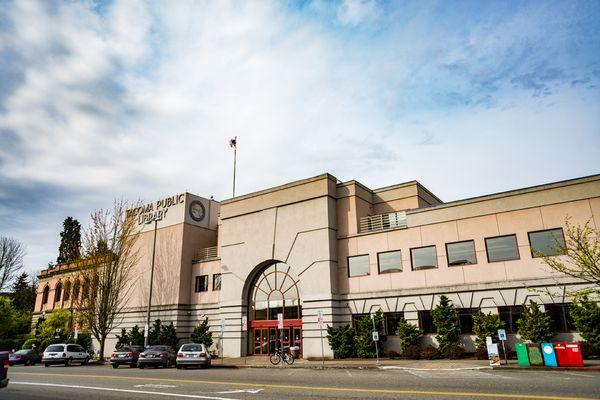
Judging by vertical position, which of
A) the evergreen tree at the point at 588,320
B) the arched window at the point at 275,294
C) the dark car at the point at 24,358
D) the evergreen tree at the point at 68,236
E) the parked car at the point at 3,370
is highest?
the evergreen tree at the point at 68,236

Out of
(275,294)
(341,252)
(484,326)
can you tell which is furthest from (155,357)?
(484,326)

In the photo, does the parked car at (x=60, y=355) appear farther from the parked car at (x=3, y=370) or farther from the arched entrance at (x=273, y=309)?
the parked car at (x=3, y=370)

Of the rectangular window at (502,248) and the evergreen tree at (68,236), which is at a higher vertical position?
the evergreen tree at (68,236)

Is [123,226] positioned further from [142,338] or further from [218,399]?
[218,399]

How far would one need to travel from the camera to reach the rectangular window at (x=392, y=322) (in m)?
28.1

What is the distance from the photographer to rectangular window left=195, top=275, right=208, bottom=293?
39.1 m

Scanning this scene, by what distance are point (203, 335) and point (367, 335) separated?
15250 mm

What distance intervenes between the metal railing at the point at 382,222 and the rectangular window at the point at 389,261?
185 cm

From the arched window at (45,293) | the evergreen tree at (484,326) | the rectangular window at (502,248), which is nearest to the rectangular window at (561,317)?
the evergreen tree at (484,326)

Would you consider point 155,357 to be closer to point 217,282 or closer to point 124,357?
point 124,357

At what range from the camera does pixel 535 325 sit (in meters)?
22.8

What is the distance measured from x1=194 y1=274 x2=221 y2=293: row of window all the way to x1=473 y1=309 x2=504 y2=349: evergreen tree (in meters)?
22.0

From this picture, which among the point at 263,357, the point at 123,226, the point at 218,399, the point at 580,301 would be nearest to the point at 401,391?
the point at 218,399

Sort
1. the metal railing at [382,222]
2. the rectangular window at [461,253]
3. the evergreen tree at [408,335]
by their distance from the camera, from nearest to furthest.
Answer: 1. the evergreen tree at [408,335]
2. the rectangular window at [461,253]
3. the metal railing at [382,222]
